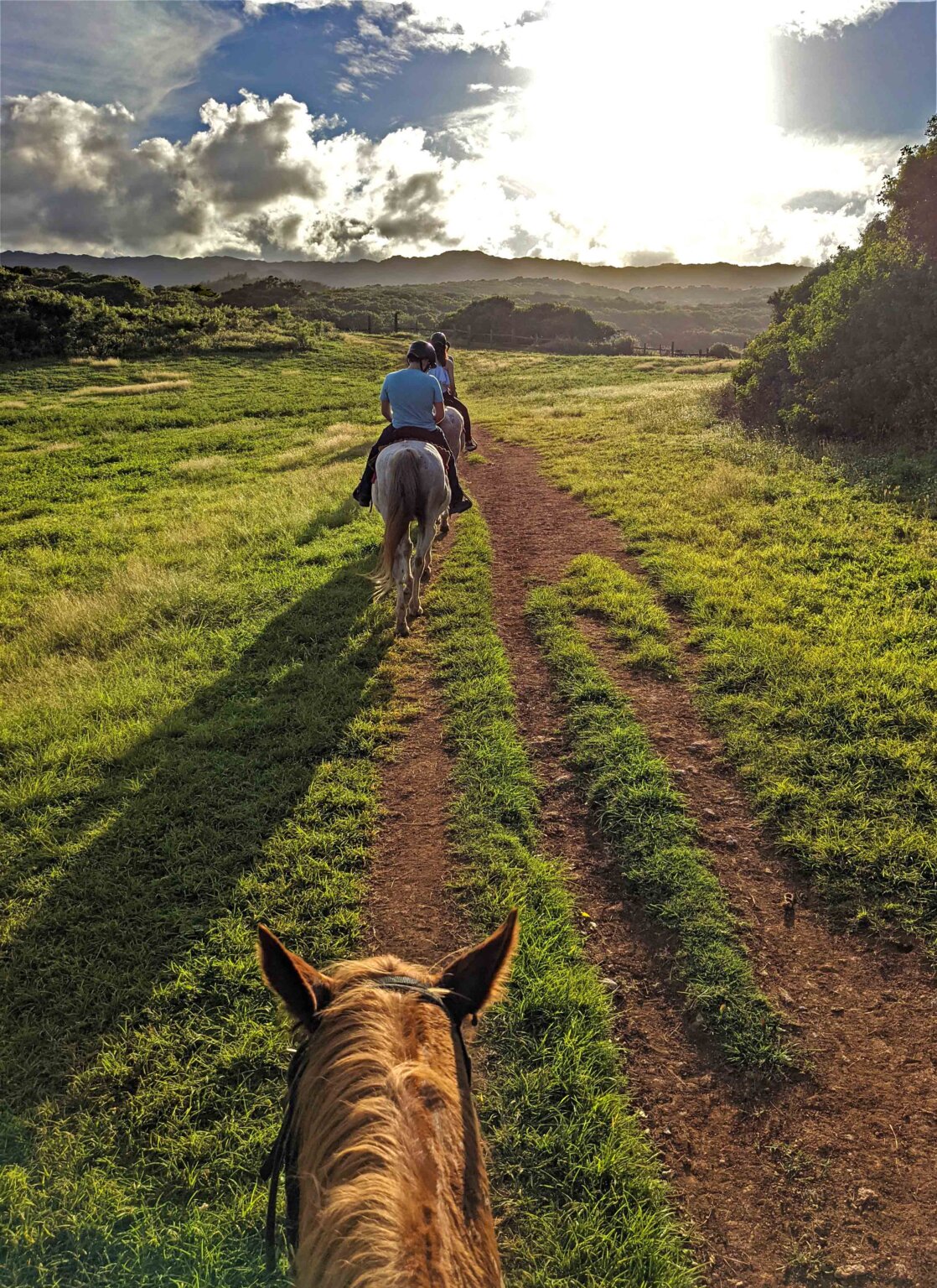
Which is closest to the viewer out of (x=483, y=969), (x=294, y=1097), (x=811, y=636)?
(x=294, y=1097)

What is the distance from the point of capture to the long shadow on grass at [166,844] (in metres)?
3.64

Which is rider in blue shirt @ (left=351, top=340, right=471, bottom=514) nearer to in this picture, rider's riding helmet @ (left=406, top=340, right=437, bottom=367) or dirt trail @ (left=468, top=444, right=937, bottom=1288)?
rider's riding helmet @ (left=406, top=340, right=437, bottom=367)

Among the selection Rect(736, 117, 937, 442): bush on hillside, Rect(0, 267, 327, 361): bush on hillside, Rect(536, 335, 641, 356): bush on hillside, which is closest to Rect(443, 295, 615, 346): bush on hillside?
Rect(536, 335, 641, 356): bush on hillside

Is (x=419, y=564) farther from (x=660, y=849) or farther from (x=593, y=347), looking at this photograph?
(x=593, y=347)

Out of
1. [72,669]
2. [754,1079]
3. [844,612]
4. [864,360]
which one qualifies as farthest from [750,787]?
[864,360]

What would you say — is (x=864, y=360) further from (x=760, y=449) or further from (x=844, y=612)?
(x=844, y=612)

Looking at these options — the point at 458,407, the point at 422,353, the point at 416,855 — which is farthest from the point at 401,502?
the point at 458,407

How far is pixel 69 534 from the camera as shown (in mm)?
13328

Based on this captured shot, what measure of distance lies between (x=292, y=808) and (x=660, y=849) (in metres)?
2.88

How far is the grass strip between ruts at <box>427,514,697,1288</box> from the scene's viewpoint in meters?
2.67

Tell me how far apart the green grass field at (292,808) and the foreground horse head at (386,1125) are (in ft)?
5.39

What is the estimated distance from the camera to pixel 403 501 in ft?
25.8

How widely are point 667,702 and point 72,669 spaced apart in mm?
6770

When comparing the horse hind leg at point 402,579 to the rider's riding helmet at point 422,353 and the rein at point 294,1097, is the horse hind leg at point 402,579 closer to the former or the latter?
the rider's riding helmet at point 422,353
